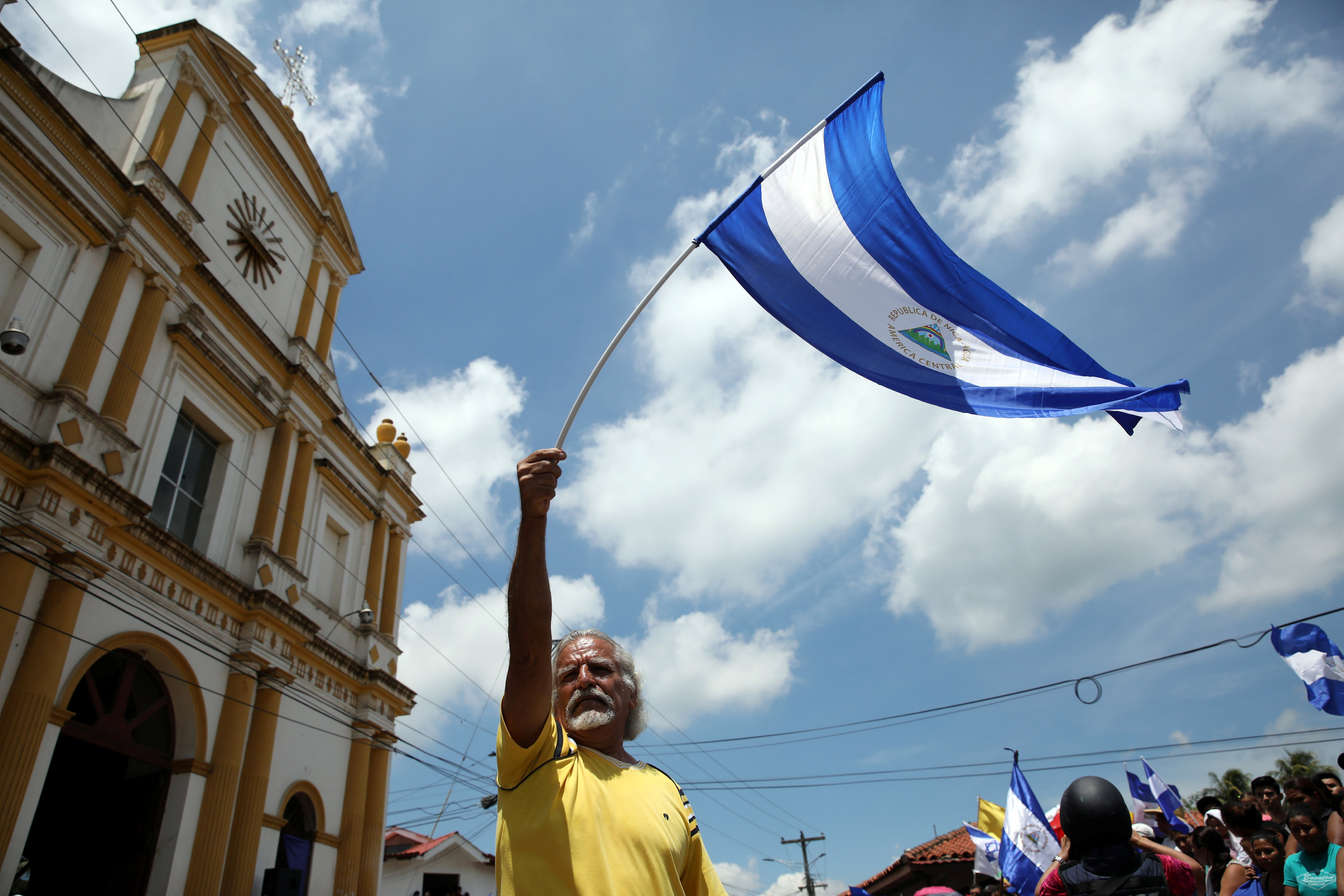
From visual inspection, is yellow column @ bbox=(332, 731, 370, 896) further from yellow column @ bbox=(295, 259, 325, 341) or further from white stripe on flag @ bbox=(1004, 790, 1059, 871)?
white stripe on flag @ bbox=(1004, 790, 1059, 871)


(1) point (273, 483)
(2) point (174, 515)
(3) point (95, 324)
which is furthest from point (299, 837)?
(3) point (95, 324)

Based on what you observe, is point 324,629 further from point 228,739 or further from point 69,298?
point 69,298

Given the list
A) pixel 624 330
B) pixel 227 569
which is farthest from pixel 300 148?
pixel 624 330

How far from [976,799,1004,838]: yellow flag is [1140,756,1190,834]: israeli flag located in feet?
7.69

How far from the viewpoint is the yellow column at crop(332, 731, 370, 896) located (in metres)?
13.4

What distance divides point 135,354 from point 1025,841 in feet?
44.1

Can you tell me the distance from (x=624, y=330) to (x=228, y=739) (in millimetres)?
10353

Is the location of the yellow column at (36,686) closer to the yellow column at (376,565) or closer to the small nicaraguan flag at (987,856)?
the yellow column at (376,565)

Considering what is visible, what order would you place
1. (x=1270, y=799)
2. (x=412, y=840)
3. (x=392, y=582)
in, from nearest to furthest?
(x=1270, y=799), (x=392, y=582), (x=412, y=840)

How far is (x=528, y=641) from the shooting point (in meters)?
2.00

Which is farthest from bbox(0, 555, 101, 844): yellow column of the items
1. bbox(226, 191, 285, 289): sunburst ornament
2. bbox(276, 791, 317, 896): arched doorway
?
bbox(226, 191, 285, 289): sunburst ornament

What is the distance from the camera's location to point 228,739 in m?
11.2

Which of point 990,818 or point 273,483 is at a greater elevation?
point 273,483

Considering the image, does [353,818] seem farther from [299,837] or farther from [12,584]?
[12,584]
